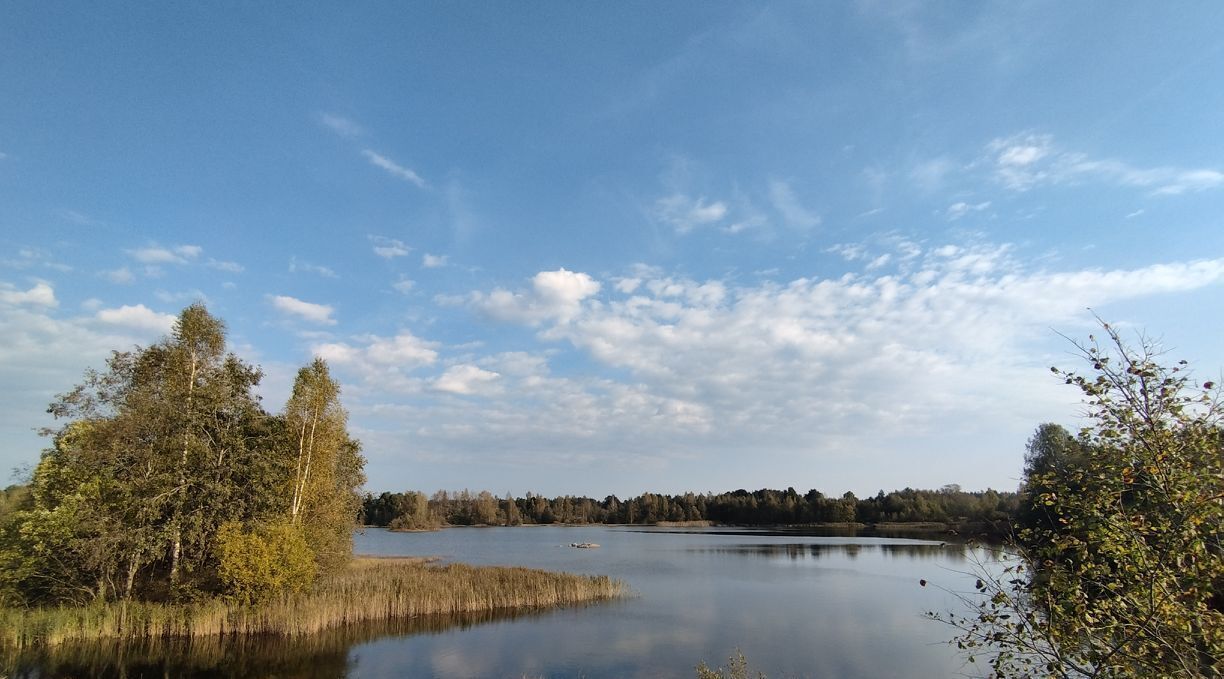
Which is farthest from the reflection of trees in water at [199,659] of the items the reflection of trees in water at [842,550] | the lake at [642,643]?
the reflection of trees in water at [842,550]

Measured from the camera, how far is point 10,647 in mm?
18609

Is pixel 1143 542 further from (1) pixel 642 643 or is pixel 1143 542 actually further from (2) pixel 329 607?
(2) pixel 329 607

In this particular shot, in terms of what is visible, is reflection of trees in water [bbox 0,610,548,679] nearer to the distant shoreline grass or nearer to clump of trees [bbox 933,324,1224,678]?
the distant shoreline grass

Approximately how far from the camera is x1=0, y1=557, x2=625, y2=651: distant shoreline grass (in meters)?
20.0

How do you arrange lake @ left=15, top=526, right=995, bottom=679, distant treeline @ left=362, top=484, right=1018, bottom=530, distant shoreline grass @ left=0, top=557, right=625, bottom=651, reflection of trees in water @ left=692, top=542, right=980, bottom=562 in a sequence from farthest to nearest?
distant treeline @ left=362, top=484, right=1018, bottom=530, reflection of trees in water @ left=692, top=542, right=980, bottom=562, distant shoreline grass @ left=0, top=557, right=625, bottom=651, lake @ left=15, top=526, right=995, bottom=679

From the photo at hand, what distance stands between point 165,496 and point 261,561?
13.5 ft

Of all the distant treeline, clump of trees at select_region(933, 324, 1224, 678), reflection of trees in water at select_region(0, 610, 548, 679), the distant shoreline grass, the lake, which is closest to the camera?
clump of trees at select_region(933, 324, 1224, 678)

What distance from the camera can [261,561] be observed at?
22.4m

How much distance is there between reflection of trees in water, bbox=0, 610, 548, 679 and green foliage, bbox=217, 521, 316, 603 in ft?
5.49

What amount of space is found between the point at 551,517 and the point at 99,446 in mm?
141240

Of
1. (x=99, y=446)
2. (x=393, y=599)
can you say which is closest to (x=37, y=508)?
(x=99, y=446)

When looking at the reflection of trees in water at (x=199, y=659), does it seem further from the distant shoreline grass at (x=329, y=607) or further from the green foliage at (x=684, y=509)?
the green foliage at (x=684, y=509)

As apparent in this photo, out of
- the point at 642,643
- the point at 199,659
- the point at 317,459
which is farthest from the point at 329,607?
the point at 642,643

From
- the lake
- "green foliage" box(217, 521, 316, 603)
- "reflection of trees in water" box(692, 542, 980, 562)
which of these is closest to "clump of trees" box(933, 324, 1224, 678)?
the lake
